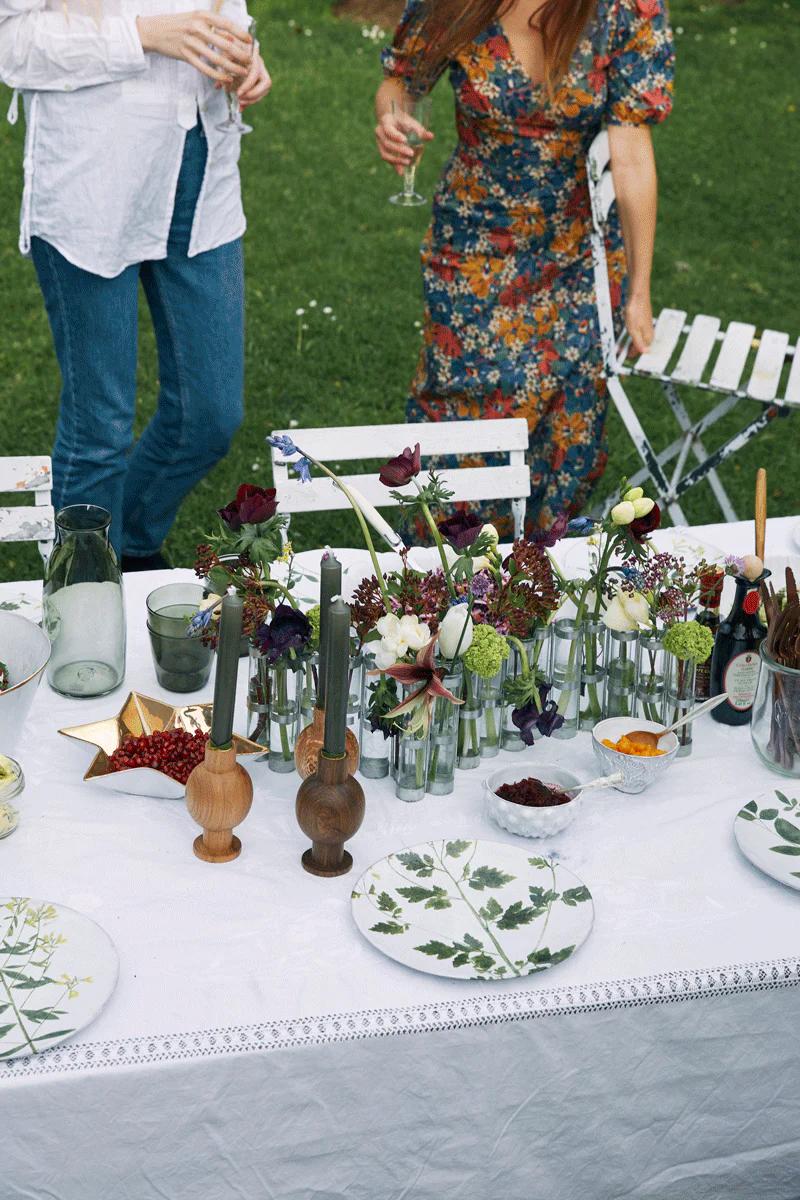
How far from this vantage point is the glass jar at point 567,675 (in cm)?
216

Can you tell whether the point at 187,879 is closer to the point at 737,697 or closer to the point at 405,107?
the point at 737,697

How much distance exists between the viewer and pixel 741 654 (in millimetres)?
2227

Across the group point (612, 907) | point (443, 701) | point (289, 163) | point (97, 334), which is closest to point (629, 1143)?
point (612, 907)

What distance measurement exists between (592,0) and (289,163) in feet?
15.5

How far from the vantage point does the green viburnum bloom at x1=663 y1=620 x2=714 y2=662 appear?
2068 millimetres

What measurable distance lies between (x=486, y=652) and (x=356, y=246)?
18.1 ft

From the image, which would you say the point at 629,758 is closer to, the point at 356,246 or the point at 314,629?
the point at 314,629

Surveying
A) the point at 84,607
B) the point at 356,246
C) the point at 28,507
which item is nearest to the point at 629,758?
the point at 84,607

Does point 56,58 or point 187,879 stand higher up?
point 56,58

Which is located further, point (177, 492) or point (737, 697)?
A: point (177, 492)

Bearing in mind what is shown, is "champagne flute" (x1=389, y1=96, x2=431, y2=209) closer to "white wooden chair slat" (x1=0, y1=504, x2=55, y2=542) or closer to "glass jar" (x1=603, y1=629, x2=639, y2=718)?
"white wooden chair slat" (x1=0, y1=504, x2=55, y2=542)

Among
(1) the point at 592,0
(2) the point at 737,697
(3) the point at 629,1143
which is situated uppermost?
(1) the point at 592,0

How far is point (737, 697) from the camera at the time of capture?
2.24m

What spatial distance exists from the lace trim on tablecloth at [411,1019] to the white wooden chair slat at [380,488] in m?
1.37
